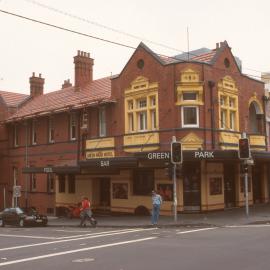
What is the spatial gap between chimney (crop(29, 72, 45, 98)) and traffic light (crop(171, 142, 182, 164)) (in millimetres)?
24699

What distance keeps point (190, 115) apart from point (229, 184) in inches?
216

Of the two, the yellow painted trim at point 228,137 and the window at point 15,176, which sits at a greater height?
the yellow painted trim at point 228,137

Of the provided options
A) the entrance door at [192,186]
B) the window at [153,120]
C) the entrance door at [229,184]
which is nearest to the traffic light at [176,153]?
the entrance door at [192,186]

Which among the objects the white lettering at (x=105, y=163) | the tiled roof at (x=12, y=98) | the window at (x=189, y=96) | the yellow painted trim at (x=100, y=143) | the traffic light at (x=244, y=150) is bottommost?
the white lettering at (x=105, y=163)

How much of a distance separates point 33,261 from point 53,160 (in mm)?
22615

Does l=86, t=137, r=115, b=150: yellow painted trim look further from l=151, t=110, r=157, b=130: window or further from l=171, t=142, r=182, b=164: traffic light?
l=171, t=142, r=182, b=164: traffic light

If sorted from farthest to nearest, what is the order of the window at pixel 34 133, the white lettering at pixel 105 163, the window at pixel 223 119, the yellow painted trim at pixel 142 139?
1. the window at pixel 34 133
2. the window at pixel 223 119
3. the yellow painted trim at pixel 142 139
4. the white lettering at pixel 105 163

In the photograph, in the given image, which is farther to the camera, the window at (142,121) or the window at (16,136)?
the window at (16,136)

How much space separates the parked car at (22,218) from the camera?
88.9 feet

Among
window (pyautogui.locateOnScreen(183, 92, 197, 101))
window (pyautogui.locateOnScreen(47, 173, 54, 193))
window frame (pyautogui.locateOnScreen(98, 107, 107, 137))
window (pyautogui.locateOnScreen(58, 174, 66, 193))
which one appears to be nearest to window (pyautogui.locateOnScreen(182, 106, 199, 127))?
window (pyautogui.locateOnScreen(183, 92, 197, 101))

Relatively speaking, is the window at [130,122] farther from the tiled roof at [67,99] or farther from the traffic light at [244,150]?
the traffic light at [244,150]

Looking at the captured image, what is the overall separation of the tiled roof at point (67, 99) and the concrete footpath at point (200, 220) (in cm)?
811

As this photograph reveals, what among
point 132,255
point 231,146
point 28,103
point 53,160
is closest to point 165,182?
point 231,146

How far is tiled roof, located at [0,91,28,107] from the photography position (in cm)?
4141
